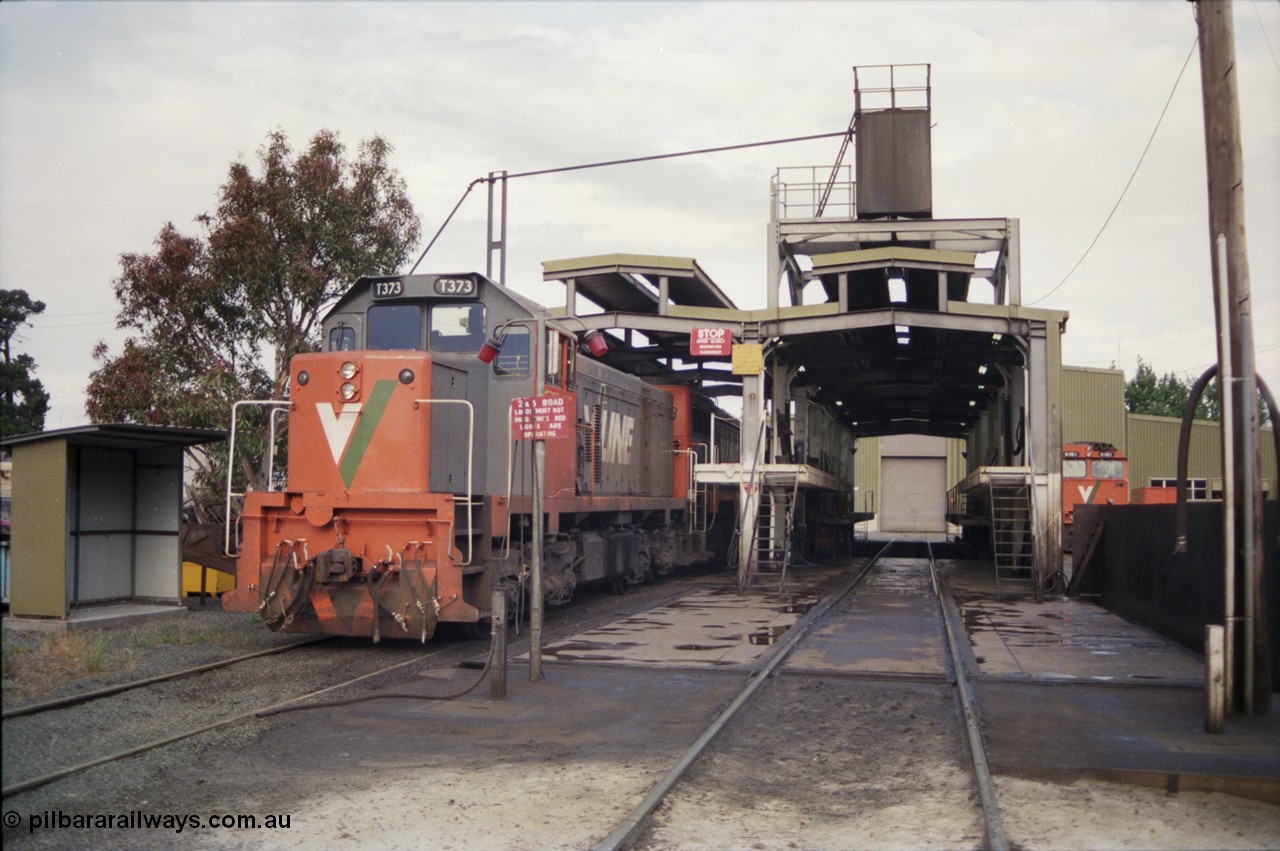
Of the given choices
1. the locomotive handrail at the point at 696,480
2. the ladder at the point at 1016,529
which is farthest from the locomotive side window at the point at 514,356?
the ladder at the point at 1016,529

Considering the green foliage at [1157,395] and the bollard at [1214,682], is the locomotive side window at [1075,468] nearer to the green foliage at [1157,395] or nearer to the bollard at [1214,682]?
the bollard at [1214,682]

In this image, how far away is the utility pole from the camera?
26.4 feet

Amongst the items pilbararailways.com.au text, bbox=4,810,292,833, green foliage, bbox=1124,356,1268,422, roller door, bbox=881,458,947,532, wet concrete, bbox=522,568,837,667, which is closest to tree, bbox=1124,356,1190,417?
green foliage, bbox=1124,356,1268,422

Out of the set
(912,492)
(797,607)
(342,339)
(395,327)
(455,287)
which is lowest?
(797,607)

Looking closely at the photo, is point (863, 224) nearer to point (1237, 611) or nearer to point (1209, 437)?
point (1237, 611)

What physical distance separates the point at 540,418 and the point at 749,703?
2.89 meters

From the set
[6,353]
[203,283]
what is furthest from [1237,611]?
[6,353]

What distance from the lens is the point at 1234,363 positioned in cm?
816

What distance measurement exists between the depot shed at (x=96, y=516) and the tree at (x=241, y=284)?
252cm

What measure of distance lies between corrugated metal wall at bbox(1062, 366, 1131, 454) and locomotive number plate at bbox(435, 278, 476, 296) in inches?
1291

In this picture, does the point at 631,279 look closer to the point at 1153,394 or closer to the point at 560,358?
the point at 560,358

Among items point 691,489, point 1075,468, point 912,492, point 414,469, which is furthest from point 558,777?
point 912,492

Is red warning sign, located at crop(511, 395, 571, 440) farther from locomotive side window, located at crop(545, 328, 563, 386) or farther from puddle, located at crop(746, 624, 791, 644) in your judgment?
puddle, located at crop(746, 624, 791, 644)

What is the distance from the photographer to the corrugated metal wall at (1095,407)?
40.2m
